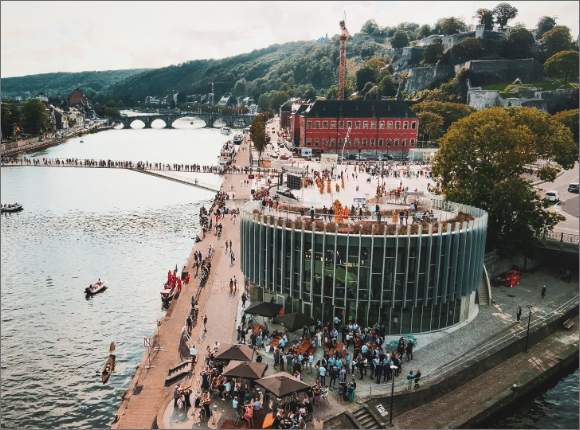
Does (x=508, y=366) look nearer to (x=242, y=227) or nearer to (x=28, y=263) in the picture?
(x=242, y=227)

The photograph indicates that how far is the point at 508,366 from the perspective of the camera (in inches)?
1136

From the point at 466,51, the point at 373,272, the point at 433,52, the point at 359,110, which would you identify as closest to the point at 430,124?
the point at 359,110

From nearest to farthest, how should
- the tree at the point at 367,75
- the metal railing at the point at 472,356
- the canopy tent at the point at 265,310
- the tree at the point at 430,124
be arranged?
the metal railing at the point at 472,356
the canopy tent at the point at 265,310
the tree at the point at 430,124
the tree at the point at 367,75

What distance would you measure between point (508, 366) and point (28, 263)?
41659mm

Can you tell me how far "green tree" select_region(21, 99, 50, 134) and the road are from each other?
133 m

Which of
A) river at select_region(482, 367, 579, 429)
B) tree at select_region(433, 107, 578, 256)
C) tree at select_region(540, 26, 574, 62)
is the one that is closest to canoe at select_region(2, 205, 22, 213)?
tree at select_region(433, 107, 578, 256)

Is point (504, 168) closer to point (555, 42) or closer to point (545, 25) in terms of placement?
point (555, 42)

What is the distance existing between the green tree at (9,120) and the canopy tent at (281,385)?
128707 mm

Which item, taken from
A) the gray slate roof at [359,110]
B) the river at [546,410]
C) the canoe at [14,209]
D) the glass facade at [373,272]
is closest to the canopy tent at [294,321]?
the glass facade at [373,272]

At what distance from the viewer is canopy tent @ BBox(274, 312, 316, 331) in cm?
2723

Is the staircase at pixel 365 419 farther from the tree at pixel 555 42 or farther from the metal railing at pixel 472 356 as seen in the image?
the tree at pixel 555 42

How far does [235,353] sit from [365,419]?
6.35 meters

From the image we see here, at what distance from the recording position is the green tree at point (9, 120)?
130 metres

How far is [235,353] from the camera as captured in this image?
24.3m
